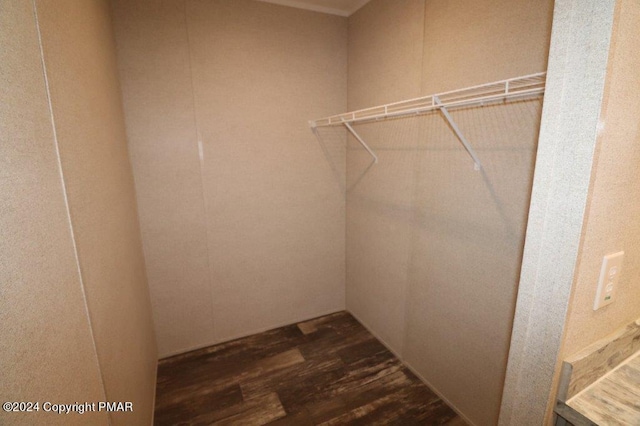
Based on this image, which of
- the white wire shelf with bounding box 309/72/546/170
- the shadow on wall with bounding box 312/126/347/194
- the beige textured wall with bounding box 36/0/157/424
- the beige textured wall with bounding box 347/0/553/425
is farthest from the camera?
the shadow on wall with bounding box 312/126/347/194

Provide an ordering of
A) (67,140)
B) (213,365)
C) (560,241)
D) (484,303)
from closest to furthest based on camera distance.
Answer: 1. (560,241)
2. (67,140)
3. (484,303)
4. (213,365)

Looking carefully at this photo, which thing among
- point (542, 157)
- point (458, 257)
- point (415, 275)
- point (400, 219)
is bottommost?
point (415, 275)

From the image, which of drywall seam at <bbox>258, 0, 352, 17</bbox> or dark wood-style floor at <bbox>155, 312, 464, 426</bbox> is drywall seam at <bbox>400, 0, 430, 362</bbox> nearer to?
dark wood-style floor at <bbox>155, 312, 464, 426</bbox>

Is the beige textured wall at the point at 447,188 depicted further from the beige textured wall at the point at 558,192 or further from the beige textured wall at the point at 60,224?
the beige textured wall at the point at 60,224

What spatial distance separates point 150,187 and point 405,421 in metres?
2.38

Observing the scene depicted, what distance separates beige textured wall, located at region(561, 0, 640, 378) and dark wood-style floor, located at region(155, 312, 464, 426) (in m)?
1.45

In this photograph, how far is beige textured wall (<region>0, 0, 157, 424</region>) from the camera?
0.53 m

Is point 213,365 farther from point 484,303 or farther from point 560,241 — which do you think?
point 560,241

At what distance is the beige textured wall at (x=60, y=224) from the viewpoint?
53 centimetres

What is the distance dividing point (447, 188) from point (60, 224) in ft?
5.75

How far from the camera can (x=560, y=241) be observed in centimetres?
62

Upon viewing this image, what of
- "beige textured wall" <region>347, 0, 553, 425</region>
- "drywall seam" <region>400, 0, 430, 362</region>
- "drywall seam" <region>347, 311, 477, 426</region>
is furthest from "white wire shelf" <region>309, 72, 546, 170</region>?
"drywall seam" <region>347, 311, 477, 426</region>

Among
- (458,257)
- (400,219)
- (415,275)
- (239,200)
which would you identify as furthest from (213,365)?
(458,257)

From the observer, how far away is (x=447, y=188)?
1.68m
